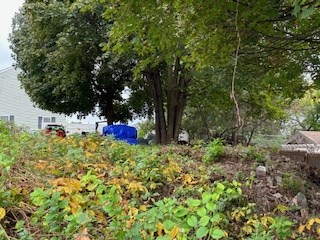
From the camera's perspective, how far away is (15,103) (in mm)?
25984

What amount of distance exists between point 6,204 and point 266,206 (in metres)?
2.76

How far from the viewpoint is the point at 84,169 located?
3.64 m

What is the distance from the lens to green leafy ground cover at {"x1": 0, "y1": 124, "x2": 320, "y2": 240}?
179cm

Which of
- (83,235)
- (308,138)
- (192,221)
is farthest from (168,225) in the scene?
(308,138)

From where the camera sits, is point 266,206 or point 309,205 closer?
point 266,206

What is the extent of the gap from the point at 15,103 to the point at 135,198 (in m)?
24.6

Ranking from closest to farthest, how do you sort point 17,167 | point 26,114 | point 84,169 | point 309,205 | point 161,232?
point 161,232 < point 17,167 < point 84,169 < point 309,205 < point 26,114

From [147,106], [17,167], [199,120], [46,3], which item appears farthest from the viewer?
[199,120]

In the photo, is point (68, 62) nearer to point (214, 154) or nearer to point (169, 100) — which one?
point (169, 100)

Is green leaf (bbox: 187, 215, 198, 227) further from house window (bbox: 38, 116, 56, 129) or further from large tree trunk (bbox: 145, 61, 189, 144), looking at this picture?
house window (bbox: 38, 116, 56, 129)

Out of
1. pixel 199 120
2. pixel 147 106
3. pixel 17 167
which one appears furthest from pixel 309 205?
pixel 199 120

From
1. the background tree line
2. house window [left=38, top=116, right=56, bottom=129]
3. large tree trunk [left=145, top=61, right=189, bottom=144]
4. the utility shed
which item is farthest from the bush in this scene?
house window [left=38, top=116, right=56, bottom=129]

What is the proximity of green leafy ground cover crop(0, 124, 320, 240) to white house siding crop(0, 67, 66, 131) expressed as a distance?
2128cm

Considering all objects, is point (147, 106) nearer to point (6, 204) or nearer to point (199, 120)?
point (199, 120)
